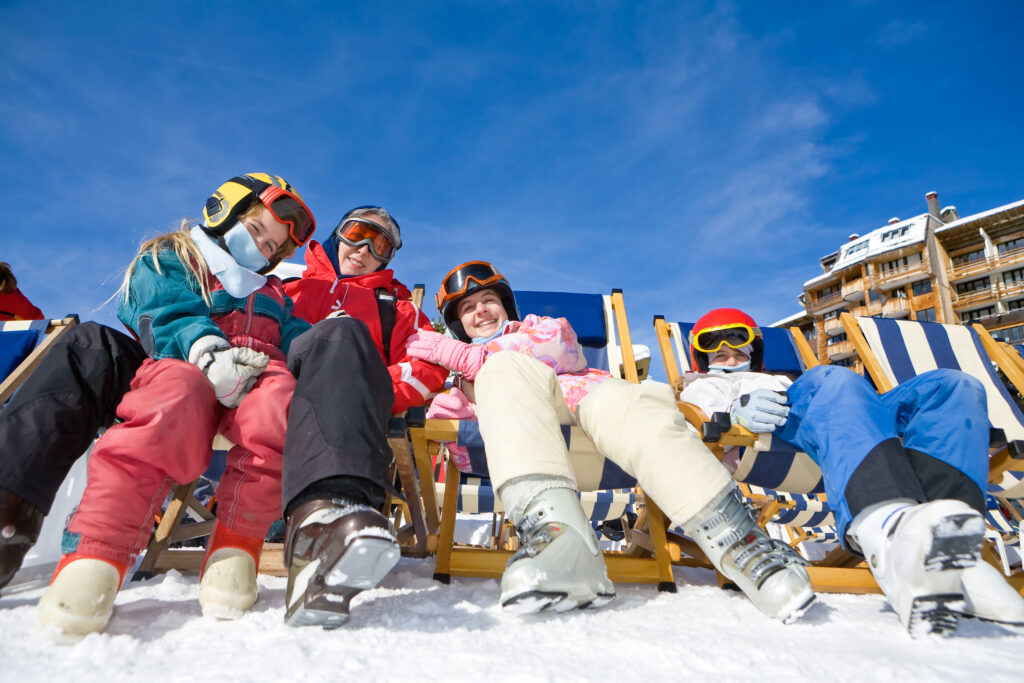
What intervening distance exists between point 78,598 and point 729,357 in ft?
8.82

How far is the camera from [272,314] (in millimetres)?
1820

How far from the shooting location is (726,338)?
2764mm

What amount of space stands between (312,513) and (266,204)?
4.02 ft

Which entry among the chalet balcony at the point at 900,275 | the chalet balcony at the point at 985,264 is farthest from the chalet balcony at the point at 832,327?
the chalet balcony at the point at 985,264

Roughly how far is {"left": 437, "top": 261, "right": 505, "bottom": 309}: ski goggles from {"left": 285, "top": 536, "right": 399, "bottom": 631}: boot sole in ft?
5.28

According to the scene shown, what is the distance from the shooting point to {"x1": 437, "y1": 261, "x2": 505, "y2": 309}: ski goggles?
247 centimetres

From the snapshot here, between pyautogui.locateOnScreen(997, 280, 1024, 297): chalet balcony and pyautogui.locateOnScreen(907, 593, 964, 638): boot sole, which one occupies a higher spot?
pyautogui.locateOnScreen(997, 280, 1024, 297): chalet balcony

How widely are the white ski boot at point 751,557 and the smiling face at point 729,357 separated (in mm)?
1559

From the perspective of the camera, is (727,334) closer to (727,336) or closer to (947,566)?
(727,336)

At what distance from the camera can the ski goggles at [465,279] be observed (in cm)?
247

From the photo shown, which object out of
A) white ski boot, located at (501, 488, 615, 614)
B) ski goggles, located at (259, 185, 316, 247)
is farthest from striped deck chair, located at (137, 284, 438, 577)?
ski goggles, located at (259, 185, 316, 247)

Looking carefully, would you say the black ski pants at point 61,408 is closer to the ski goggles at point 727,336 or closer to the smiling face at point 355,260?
the smiling face at point 355,260

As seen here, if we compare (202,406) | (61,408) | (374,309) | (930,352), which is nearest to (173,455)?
(202,406)

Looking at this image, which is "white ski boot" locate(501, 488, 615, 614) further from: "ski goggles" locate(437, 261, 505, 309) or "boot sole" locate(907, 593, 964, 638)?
"ski goggles" locate(437, 261, 505, 309)
